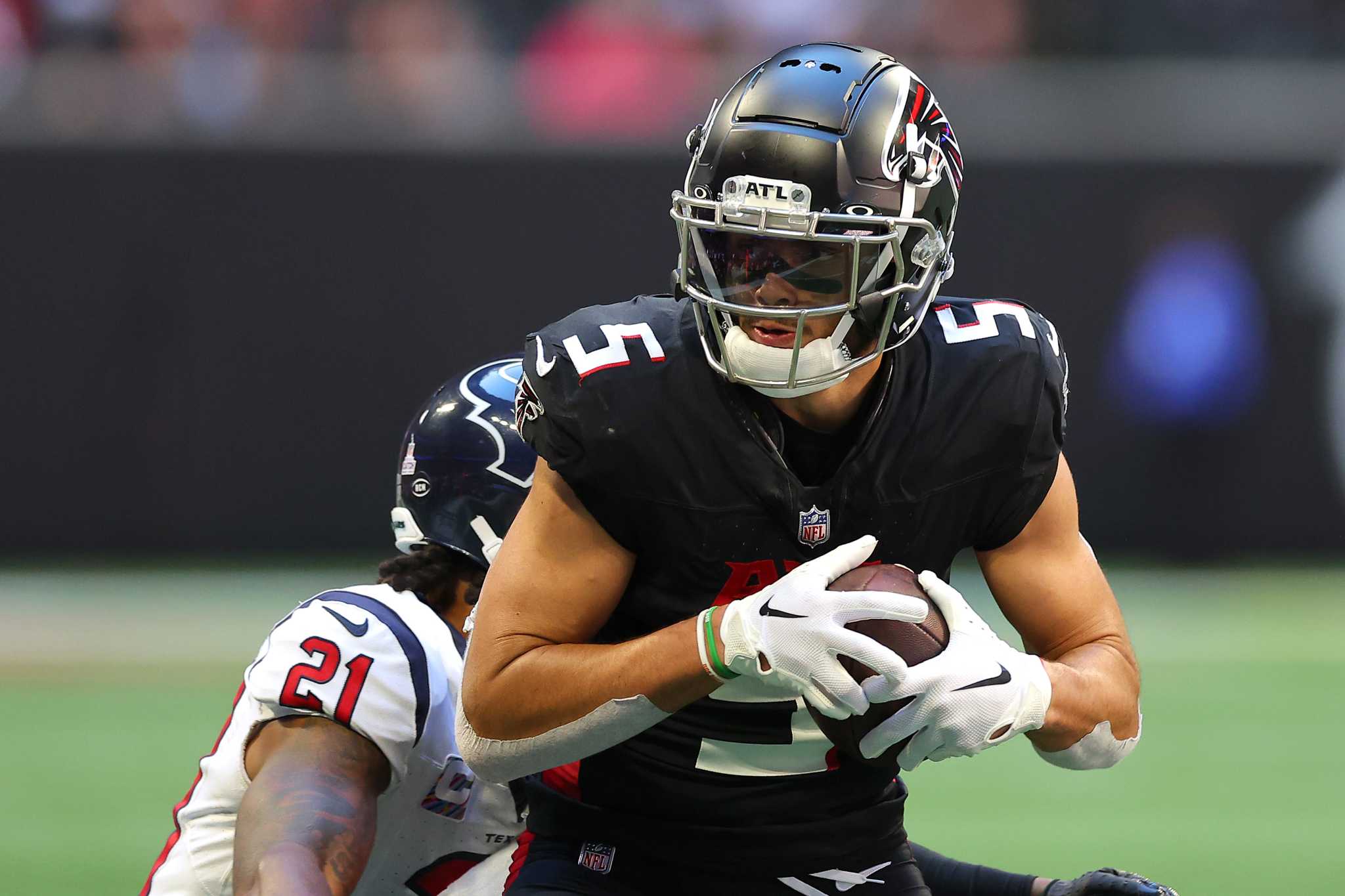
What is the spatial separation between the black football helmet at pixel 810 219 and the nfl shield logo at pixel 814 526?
199 millimetres

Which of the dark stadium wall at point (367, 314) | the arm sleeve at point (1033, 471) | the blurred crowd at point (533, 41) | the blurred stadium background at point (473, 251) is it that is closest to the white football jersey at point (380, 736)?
the arm sleeve at point (1033, 471)

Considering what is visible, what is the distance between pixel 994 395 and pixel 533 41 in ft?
26.4

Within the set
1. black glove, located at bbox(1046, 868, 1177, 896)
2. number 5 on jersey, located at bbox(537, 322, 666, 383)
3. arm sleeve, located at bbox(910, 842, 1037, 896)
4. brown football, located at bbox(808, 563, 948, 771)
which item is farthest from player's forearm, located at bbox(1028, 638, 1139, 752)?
number 5 on jersey, located at bbox(537, 322, 666, 383)

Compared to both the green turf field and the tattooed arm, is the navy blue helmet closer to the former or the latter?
the tattooed arm

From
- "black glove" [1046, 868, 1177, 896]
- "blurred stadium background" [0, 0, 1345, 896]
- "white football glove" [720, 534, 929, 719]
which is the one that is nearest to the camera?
"white football glove" [720, 534, 929, 719]

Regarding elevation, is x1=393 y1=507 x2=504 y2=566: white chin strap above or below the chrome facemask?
below

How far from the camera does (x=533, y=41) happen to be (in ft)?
34.3

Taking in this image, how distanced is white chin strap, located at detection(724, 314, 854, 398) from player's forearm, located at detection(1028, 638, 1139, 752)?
1.88 ft

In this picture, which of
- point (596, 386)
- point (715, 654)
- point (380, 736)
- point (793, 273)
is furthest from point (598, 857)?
point (793, 273)

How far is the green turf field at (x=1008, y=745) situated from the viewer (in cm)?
554

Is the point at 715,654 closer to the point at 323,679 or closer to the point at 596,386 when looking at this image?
the point at 596,386

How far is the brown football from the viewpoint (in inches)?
103

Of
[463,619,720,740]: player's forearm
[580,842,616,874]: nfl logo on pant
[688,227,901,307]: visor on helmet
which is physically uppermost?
[688,227,901,307]: visor on helmet

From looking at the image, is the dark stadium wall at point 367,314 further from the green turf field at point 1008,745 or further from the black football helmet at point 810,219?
the black football helmet at point 810,219
